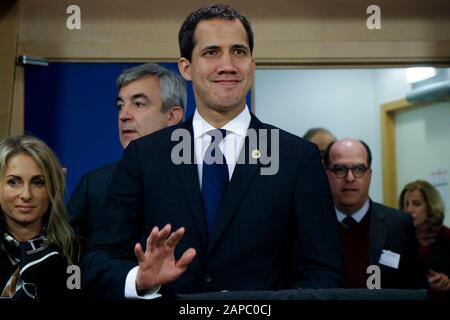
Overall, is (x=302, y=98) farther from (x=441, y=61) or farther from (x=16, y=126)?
(x=16, y=126)

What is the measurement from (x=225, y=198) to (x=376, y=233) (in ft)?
2.18

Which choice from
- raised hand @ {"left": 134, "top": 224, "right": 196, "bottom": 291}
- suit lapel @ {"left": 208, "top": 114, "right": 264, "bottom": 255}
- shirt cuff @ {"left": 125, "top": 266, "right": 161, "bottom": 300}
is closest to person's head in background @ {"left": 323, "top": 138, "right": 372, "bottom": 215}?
suit lapel @ {"left": 208, "top": 114, "right": 264, "bottom": 255}

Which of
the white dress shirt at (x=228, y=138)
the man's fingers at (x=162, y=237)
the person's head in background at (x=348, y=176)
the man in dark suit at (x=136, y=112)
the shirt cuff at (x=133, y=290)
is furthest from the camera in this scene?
the person's head in background at (x=348, y=176)

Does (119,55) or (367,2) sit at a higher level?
(367,2)

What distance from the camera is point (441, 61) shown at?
2.95 meters

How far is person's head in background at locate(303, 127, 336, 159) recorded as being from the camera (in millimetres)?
2905

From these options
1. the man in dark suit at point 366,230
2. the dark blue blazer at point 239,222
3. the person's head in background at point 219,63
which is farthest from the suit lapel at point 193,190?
the man in dark suit at point 366,230

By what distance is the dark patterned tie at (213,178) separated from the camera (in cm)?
238

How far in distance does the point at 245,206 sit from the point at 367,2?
1.01 metres

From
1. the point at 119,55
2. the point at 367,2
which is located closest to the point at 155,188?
the point at 119,55

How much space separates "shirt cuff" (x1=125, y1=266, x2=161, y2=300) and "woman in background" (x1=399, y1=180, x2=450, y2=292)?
125cm

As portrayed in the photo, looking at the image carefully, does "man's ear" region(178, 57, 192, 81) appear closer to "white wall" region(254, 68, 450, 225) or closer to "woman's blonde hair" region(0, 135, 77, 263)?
"white wall" region(254, 68, 450, 225)

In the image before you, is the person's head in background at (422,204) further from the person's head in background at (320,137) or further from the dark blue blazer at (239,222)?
the dark blue blazer at (239,222)
